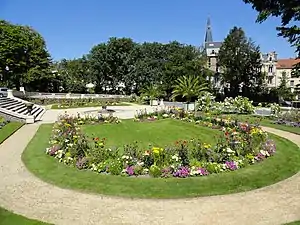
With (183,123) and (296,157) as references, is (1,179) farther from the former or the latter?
(183,123)

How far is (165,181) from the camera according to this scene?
8531 millimetres

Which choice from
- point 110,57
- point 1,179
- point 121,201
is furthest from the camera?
point 110,57

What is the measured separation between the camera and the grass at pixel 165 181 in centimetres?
794

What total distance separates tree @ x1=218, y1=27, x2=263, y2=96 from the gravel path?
44.5 meters

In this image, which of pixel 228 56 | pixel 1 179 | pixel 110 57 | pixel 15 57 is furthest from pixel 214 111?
pixel 110 57

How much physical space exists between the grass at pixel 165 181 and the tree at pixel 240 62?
1664 inches

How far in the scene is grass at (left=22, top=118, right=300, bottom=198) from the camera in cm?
794

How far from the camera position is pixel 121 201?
7.39 m

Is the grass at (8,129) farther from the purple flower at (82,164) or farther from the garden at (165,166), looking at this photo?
the purple flower at (82,164)

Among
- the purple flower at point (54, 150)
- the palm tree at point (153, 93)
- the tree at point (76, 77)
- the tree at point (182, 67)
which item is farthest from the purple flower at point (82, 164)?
the tree at point (76, 77)

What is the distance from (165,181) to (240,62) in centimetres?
4530

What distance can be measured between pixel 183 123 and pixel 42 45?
126 feet

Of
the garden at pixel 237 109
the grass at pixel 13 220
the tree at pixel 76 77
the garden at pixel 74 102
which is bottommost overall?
the garden at pixel 74 102

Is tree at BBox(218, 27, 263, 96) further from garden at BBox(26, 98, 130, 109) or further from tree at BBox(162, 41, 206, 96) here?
garden at BBox(26, 98, 130, 109)
